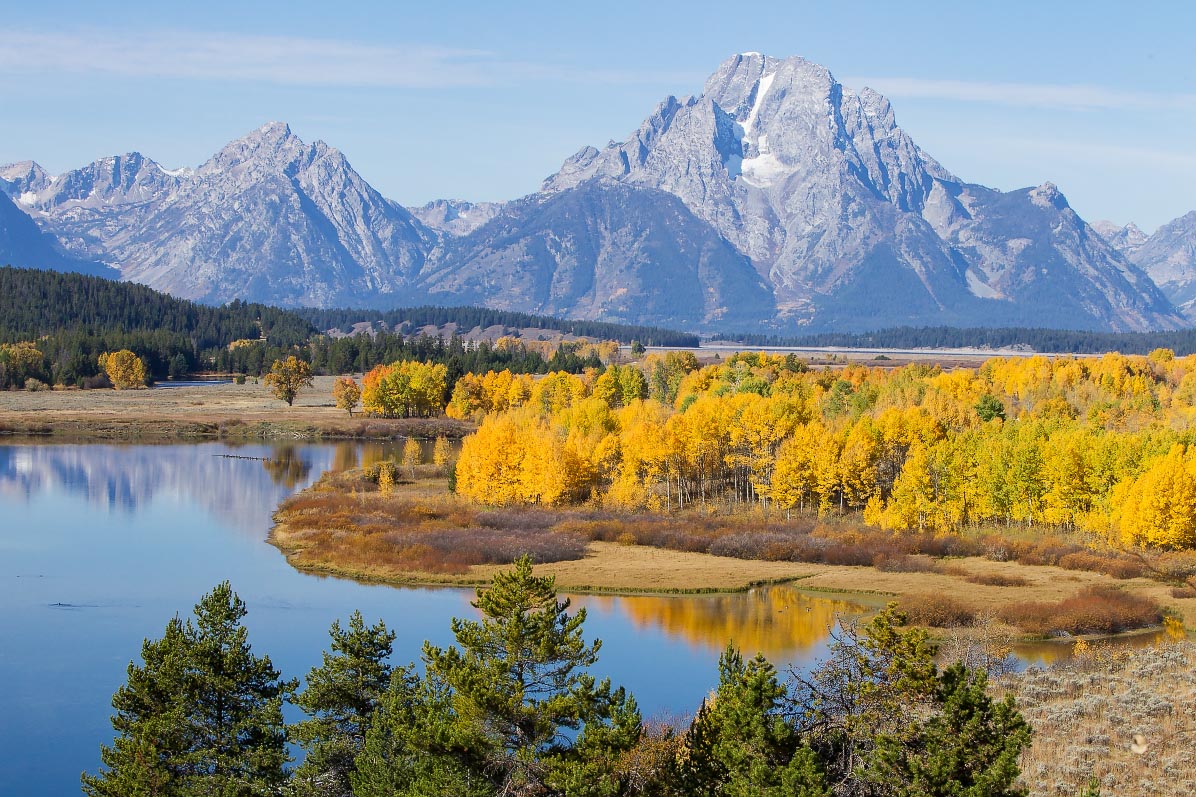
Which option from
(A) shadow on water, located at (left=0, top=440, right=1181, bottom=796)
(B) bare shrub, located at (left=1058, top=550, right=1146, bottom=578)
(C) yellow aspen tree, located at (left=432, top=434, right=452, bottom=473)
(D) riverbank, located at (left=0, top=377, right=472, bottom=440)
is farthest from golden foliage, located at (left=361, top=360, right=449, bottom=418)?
(B) bare shrub, located at (left=1058, top=550, right=1146, bottom=578)

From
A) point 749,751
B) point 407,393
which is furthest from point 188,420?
point 749,751

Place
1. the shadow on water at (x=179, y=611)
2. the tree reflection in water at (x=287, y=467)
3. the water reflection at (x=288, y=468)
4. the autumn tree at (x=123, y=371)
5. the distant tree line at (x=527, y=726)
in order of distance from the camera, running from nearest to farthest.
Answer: the distant tree line at (x=527, y=726), the shadow on water at (x=179, y=611), the water reflection at (x=288, y=468), the tree reflection in water at (x=287, y=467), the autumn tree at (x=123, y=371)

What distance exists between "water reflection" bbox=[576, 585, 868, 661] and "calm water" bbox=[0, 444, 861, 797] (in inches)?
4.8

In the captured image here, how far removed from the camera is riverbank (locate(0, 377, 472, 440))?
139500mm

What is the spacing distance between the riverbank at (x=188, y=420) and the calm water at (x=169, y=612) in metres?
46.7

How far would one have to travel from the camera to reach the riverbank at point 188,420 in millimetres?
139500

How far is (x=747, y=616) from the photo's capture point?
56.7 metres

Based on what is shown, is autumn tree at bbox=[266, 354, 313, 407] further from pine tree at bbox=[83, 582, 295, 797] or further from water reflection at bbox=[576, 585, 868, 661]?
pine tree at bbox=[83, 582, 295, 797]

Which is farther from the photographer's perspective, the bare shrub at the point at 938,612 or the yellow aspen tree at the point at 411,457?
the yellow aspen tree at the point at 411,457

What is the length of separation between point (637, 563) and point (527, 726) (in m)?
42.8

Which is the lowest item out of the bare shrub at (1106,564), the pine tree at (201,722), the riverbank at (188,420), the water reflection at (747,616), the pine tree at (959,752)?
the water reflection at (747,616)

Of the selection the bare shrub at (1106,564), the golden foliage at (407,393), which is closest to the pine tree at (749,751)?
the bare shrub at (1106,564)

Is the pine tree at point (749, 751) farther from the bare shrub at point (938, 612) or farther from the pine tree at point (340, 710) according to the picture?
the bare shrub at point (938, 612)

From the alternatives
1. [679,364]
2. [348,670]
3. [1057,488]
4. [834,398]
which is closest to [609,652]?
[348,670]
